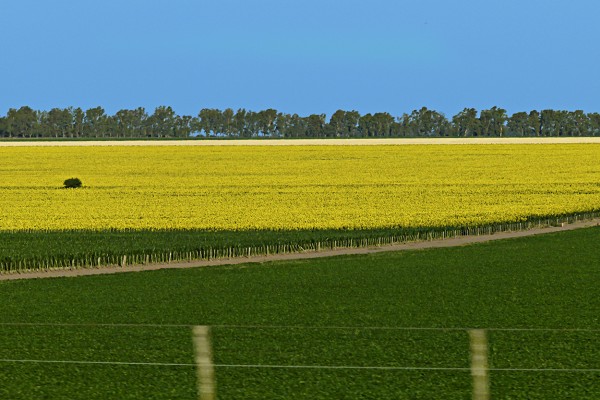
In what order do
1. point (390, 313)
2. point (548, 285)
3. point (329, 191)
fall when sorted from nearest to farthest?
point (390, 313) → point (548, 285) → point (329, 191)

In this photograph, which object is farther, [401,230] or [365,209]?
[365,209]

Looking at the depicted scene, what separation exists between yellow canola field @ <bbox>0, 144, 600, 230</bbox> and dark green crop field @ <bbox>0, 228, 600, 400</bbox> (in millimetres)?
15218

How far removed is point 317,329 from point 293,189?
167ft

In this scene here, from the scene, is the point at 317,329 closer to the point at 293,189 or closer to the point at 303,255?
the point at 303,255

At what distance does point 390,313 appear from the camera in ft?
76.7

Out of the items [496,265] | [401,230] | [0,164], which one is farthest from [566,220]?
[0,164]

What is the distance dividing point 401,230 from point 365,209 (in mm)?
11425

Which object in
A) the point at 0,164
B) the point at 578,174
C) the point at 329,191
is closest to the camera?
the point at 329,191

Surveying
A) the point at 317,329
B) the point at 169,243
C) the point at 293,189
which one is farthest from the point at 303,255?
the point at 293,189

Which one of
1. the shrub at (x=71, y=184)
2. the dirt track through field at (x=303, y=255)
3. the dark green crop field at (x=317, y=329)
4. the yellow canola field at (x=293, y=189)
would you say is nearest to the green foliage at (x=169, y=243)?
the dirt track through field at (x=303, y=255)

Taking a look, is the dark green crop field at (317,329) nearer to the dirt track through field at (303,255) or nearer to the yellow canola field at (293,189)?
the dirt track through field at (303,255)

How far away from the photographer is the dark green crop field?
612 inches

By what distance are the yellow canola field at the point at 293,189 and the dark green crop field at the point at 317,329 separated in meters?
15.2

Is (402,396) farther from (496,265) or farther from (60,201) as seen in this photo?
(60,201)
